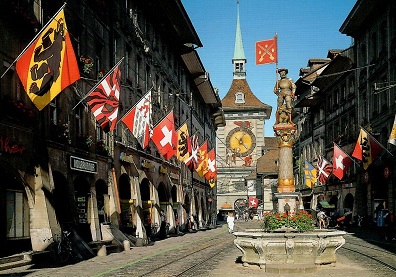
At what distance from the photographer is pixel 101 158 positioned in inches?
1043

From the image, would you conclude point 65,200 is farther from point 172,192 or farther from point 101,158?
point 172,192

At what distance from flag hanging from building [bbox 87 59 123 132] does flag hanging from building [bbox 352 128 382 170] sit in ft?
55.5

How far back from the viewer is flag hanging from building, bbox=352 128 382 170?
102 feet

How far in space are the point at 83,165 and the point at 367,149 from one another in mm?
16108

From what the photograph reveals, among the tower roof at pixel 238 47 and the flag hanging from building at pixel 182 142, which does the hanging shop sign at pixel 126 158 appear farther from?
the tower roof at pixel 238 47

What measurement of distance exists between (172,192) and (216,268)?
27076mm

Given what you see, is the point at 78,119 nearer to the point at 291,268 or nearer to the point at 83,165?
the point at 83,165

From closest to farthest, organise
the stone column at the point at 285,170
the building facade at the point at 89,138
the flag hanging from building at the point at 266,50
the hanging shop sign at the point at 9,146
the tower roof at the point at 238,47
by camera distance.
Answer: the hanging shop sign at the point at 9,146
the building facade at the point at 89,138
the stone column at the point at 285,170
the flag hanging from building at the point at 266,50
the tower roof at the point at 238,47

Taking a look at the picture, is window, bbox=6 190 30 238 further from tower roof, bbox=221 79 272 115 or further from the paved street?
tower roof, bbox=221 79 272 115

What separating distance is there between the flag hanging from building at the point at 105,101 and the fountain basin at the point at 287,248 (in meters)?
5.79

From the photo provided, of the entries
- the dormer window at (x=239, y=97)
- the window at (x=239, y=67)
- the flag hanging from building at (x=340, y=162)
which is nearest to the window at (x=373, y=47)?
the flag hanging from building at (x=340, y=162)

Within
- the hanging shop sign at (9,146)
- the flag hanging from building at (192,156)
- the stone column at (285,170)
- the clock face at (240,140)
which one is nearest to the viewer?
the hanging shop sign at (9,146)

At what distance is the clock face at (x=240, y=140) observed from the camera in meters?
105

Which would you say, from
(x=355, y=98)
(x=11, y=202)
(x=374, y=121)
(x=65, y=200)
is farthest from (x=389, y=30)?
(x=11, y=202)
